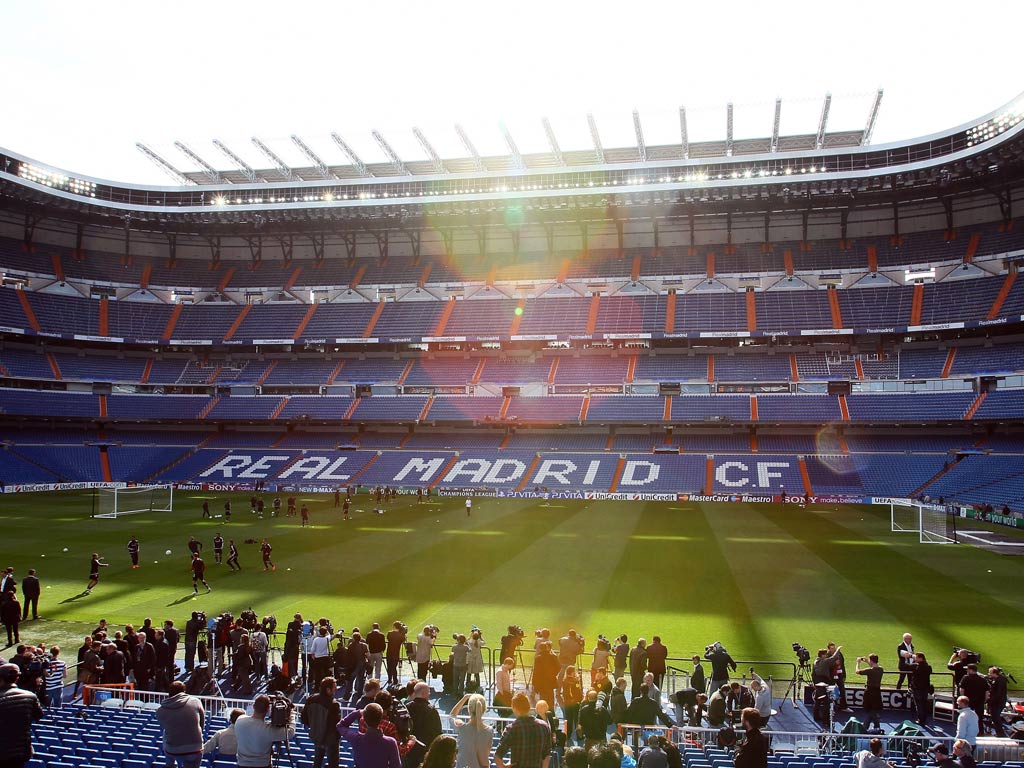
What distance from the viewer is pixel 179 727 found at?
6984 millimetres

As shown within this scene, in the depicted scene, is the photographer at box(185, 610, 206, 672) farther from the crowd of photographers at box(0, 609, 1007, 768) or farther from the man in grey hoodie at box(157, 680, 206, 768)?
the man in grey hoodie at box(157, 680, 206, 768)

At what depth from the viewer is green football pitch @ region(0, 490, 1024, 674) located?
17250 mm

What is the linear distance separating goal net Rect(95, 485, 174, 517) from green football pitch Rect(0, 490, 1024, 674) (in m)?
1.54

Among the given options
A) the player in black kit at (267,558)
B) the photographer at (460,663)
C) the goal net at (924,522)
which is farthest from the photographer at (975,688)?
the goal net at (924,522)

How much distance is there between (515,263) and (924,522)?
40650mm

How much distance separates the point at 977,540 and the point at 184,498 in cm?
4429

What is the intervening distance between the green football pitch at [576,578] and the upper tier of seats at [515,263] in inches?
1094

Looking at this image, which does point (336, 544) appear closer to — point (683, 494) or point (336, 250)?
point (683, 494)

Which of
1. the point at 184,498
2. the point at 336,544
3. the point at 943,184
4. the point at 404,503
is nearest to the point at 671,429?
the point at 404,503

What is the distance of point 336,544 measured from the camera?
2853 cm

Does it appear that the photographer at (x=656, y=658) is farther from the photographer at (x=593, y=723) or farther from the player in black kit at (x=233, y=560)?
the player in black kit at (x=233, y=560)

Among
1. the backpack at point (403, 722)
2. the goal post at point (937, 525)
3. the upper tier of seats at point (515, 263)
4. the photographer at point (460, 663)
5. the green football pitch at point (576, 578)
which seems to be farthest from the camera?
the upper tier of seats at point (515, 263)

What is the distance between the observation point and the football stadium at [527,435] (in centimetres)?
1261

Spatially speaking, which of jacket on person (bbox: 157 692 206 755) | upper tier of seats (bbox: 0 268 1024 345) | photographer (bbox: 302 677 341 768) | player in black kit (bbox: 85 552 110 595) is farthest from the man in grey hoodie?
upper tier of seats (bbox: 0 268 1024 345)
